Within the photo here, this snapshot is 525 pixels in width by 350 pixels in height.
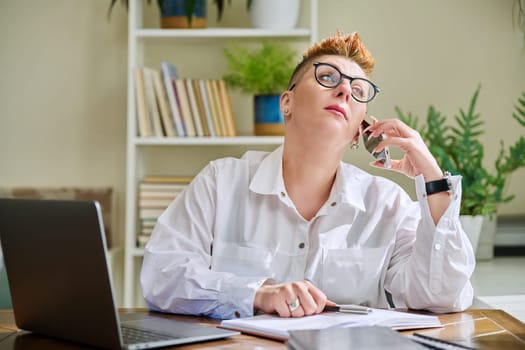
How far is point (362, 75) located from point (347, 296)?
1.85 feet

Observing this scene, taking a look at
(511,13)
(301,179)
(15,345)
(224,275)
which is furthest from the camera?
(511,13)

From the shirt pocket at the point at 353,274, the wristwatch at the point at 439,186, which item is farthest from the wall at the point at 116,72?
the wristwatch at the point at 439,186

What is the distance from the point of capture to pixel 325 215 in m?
2.02

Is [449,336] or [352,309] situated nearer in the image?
[449,336]

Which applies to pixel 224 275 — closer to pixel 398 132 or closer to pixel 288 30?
pixel 398 132

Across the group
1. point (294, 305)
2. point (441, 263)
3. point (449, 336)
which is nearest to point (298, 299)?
point (294, 305)

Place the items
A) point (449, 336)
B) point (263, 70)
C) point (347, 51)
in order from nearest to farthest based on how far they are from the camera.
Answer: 1. point (449, 336)
2. point (347, 51)
3. point (263, 70)

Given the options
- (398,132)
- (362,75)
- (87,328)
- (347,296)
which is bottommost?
(347,296)

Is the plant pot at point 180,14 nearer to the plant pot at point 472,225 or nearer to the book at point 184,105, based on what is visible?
the book at point 184,105

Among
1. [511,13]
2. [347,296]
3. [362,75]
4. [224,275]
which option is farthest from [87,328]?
[511,13]

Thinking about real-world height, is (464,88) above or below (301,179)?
above

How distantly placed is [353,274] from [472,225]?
96 cm

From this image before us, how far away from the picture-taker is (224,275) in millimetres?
1767

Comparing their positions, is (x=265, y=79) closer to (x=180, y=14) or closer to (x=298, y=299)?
(x=180, y=14)
